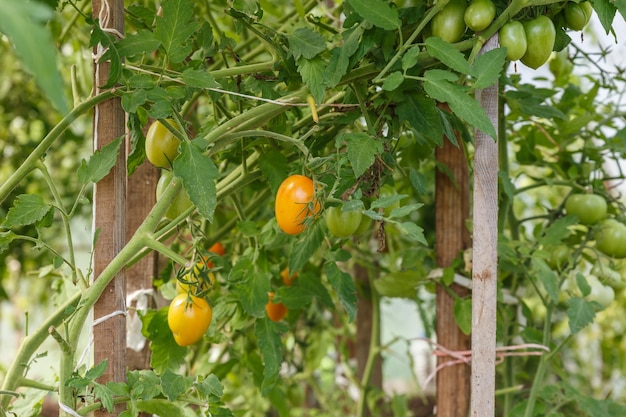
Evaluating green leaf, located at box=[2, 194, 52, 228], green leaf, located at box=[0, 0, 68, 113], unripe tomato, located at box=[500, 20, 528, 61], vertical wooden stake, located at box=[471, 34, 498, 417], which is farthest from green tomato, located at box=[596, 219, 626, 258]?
green leaf, located at box=[0, 0, 68, 113]

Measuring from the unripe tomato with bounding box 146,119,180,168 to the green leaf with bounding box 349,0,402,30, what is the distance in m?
0.27

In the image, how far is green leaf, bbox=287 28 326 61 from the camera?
783 mm

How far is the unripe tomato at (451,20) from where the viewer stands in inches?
30.8

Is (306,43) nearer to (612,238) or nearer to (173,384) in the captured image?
(173,384)

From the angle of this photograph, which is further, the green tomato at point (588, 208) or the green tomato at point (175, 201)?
the green tomato at point (588, 208)

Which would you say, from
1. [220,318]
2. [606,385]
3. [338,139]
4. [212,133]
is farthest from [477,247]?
[606,385]

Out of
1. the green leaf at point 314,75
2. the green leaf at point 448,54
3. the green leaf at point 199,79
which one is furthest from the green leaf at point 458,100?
the green leaf at point 199,79

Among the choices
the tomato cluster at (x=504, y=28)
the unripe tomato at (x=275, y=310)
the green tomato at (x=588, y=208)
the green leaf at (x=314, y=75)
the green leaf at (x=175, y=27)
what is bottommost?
the unripe tomato at (x=275, y=310)

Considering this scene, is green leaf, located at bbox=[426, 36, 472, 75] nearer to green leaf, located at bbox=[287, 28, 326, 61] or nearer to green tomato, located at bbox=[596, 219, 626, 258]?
green leaf, located at bbox=[287, 28, 326, 61]

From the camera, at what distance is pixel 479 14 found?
759mm

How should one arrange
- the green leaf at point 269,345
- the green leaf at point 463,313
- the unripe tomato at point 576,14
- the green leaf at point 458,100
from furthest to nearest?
the green leaf at point 463,313
the green leaf at point 269,345
the unripe tomato at point 576,14
the green leaf at point 458,100

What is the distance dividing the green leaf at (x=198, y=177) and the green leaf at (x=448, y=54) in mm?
268

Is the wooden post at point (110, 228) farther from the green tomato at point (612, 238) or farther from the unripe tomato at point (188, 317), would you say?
the green tomato at point (612, 238)

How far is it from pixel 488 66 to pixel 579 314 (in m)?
0.47
